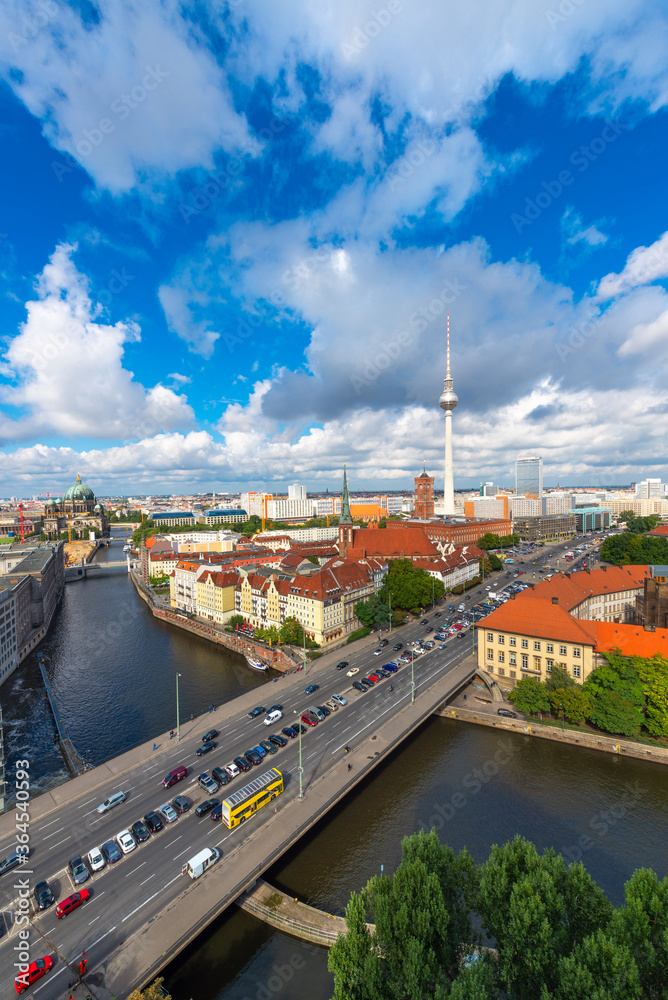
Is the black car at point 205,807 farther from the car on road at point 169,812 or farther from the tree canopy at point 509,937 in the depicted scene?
the tree canopy at point 509,937

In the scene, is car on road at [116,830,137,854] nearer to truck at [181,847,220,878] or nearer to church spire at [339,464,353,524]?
truck at [181,847,220,878]

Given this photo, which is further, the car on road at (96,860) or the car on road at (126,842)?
the car on road at (126,842)

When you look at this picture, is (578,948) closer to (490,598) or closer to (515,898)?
(515,898)

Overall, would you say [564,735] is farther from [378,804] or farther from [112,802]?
[112,802]

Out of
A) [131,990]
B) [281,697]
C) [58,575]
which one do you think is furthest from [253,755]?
[58,575]

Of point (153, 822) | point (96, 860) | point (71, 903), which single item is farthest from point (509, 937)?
point (96, 860)

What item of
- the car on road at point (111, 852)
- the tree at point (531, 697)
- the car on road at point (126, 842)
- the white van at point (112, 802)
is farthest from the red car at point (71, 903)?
the tree at point (531, 697)

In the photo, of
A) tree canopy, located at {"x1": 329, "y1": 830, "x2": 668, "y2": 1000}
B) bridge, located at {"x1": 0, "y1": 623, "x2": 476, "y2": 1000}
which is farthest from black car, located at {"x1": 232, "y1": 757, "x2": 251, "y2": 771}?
tree canopy, located at {"x1": 329, "y1": 830, "x2": 668, "y2": 1000}
